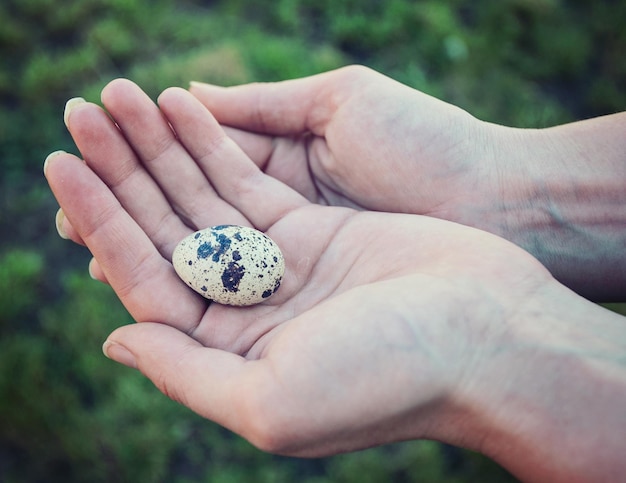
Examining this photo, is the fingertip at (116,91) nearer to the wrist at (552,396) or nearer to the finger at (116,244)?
the finger at (116,244)

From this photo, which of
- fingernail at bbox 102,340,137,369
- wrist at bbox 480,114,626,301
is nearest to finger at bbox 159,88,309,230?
fingernail at bbox 102,340,137,369

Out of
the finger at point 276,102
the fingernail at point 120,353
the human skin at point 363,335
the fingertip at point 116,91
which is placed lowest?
the fingernail at point 120,353

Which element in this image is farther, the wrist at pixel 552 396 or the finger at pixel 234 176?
the finger at pixel 234 176

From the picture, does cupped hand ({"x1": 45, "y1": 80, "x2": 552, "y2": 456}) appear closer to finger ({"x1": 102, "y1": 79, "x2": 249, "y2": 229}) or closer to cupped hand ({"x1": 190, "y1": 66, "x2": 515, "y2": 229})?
finger ({"x1": 102, "y1": 79, "x2": 249, "y2": 229})

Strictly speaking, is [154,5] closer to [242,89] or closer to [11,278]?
[242,89]

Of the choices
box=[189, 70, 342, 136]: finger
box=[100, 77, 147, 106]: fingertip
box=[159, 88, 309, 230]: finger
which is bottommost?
box=[159, 88, 309, 230]: finger

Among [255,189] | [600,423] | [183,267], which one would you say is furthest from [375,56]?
[600,423]

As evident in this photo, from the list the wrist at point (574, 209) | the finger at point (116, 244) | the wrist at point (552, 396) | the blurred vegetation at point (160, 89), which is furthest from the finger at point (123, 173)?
the wrist at point (574, 209)
